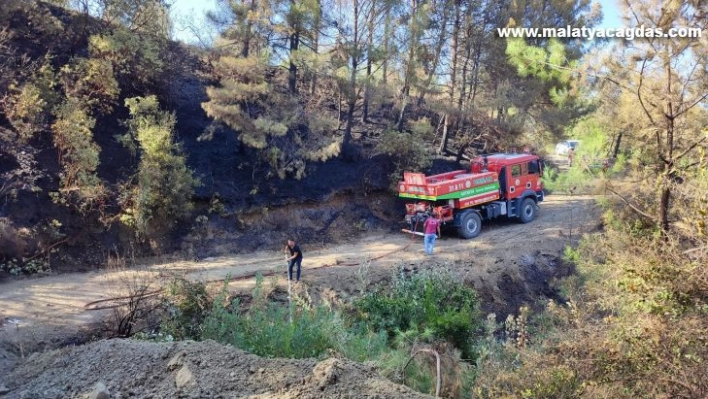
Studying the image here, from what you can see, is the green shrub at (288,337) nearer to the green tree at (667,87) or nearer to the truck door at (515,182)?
the green tree at (667,87)

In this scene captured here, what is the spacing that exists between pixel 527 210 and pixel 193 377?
15.0m

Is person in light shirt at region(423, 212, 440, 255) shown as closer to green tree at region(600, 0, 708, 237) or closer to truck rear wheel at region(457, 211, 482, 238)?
truck rear wheel at region(457, 211, 482, 238)

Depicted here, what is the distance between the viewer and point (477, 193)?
15070mm

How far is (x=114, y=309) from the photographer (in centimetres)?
891

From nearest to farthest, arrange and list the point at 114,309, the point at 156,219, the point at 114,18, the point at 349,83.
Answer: the point at 114,309
the point at 156,219
the point at 114,18
the point at 349,83

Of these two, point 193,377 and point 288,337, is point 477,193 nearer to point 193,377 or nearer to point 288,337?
point 288,337

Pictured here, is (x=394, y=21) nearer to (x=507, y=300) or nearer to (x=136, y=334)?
(x=507, y=300)

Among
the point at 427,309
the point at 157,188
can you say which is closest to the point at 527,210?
the point at 427,309

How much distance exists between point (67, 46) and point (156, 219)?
23.1ft

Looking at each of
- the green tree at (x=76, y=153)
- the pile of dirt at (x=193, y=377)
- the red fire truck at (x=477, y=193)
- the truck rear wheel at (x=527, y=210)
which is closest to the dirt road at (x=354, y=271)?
the truck rear wheel at (x=527, y=210)

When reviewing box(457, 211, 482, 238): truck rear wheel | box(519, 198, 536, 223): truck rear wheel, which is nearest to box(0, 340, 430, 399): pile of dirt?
box(457, 211, 482, 238): truck rear wheel

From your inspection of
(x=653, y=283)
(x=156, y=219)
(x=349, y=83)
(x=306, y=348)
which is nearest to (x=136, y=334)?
(x=306, y=348)

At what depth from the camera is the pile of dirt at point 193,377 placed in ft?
12.3

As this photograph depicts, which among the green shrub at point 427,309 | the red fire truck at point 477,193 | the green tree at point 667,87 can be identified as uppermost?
the green tree at point 667,87
